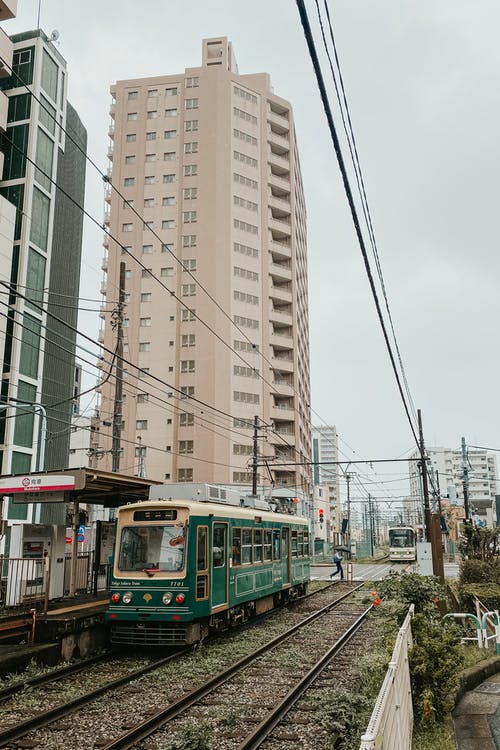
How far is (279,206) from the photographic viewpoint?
71.2m

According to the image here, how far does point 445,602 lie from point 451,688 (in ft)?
30.4

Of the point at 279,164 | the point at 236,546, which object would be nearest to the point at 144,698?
the point at 236,546

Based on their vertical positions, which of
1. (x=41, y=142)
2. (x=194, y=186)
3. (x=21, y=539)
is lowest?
(x=21, y=539)

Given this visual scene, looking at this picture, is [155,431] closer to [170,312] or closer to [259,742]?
[170,312]

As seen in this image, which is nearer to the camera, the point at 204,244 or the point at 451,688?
the point at 451,688

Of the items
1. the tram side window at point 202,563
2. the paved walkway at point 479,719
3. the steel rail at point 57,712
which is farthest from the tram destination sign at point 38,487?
the paved walkway at point 479,719

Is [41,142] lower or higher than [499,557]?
higher

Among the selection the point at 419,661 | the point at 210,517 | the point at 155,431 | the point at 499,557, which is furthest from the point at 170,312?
the point at 419,661

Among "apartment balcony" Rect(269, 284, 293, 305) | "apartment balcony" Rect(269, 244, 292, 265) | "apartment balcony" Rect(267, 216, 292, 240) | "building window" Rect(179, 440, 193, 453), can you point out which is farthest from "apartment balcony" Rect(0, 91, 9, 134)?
"apartment balcony" Rect(267, 216, 292, 240)

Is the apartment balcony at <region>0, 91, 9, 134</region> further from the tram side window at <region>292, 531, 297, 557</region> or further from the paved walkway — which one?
the paved walkway

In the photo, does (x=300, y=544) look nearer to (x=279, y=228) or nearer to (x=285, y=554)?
(x=285, y=554)

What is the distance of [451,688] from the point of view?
935 cm

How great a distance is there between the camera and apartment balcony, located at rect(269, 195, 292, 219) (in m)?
70.8

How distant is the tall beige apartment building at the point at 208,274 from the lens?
6206 cm
